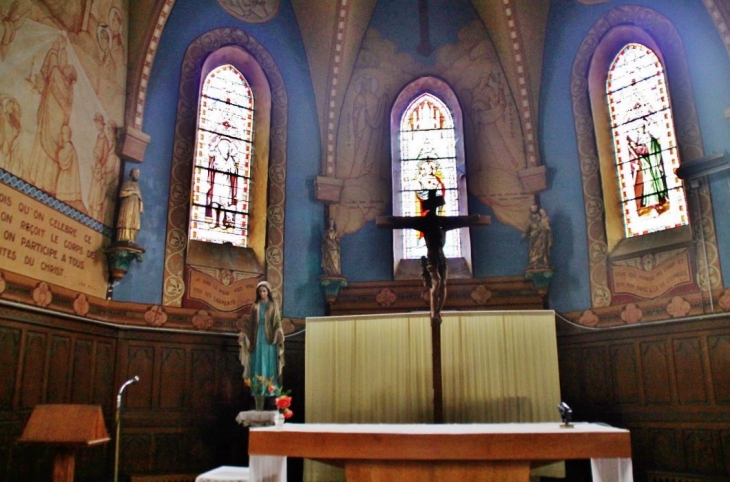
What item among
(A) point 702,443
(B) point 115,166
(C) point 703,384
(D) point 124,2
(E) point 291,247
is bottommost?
(A) point 702,443

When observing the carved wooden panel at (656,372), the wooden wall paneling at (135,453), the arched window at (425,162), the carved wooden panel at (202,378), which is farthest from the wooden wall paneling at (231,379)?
the carved wooden panel at (656,372)

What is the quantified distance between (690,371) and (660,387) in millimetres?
479

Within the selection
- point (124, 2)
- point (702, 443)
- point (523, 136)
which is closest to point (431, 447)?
point (702, 443)

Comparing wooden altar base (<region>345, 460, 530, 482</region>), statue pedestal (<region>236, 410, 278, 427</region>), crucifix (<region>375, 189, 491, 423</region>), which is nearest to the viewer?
wooden altar base (<region>345, 460, 530, 482</region>)

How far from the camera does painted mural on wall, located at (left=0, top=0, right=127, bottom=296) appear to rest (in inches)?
305

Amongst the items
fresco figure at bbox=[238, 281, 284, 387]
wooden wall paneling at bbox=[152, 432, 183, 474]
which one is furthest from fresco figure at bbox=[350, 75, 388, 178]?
wooden wall paneling at bbox=[152, 432, 183, 474]

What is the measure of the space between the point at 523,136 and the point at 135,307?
7.02 metres

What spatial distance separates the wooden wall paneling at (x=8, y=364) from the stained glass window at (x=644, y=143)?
29.1 feet

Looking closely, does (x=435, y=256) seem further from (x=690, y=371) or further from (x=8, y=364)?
(x=8, y=364)

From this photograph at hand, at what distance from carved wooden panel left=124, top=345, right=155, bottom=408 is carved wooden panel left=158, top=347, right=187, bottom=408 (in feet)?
0.53

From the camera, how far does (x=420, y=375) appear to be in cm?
979

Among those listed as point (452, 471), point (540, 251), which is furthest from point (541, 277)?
point (452, 471)

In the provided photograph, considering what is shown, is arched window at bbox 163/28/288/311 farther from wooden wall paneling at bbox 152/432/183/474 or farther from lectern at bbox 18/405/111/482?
lectern at bbox 18/405/111/482

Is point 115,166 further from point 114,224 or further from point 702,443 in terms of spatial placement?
point 702,443
